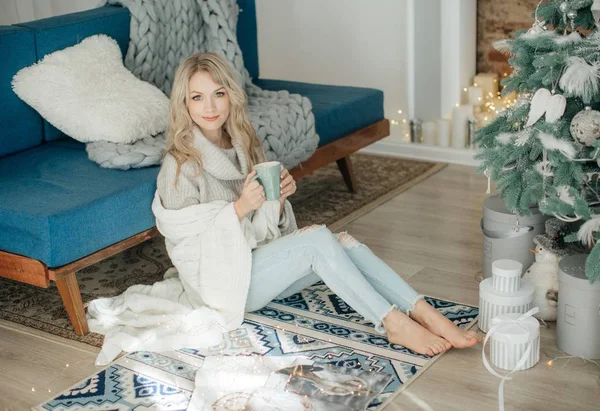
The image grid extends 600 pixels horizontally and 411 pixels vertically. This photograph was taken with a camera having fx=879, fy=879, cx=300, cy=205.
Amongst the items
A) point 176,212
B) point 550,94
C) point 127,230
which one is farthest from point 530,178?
point 127,230

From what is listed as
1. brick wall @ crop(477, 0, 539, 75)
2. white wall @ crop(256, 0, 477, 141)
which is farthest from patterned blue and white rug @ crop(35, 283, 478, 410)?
brick wall @ crop(477, 0, 539, 75)

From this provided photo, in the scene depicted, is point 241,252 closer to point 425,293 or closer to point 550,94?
point 425,293

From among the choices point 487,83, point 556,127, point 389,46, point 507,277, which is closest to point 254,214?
point 507,277

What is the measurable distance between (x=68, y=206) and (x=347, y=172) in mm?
1517

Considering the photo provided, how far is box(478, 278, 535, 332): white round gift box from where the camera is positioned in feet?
7.54

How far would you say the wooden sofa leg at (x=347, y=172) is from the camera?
3.63 m

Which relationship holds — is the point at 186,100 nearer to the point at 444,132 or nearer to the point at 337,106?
the point at 337,106

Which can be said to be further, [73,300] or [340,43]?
[340,43]

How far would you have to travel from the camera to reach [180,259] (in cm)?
248

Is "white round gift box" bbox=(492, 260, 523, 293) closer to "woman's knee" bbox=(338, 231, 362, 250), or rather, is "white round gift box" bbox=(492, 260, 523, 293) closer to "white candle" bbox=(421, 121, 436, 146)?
"woman's knee" bbox=(338, 231, 362, 250)

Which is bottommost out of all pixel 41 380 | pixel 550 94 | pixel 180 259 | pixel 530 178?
pixel 41 380

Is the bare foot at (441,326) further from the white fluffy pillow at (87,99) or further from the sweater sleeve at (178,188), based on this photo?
the white fluffy pillow at (87,99)

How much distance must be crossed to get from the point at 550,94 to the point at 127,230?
4.07ft

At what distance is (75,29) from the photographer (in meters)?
3.07
